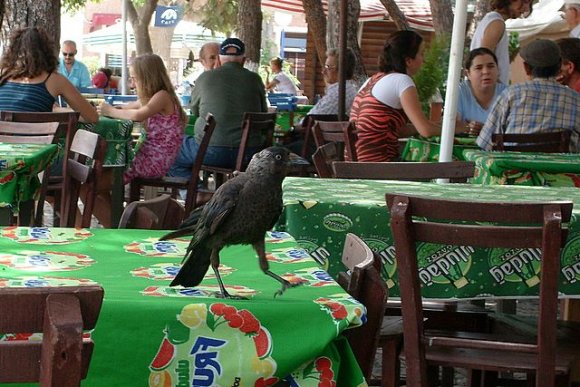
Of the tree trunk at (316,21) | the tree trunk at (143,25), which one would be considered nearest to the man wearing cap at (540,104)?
the tree trunk at (316,21)

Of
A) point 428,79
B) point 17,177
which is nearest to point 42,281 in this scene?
point 17,177

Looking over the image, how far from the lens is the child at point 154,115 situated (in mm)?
8812

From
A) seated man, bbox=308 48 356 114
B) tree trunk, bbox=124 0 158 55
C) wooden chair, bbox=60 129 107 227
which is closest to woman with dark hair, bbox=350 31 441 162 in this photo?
wooden chair, bbox=60 129 107 227

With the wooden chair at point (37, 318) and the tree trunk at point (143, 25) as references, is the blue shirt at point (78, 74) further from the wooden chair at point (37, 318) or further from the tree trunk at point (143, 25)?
the wooden chair at point (37, 318)

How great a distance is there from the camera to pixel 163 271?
2783 millimetres

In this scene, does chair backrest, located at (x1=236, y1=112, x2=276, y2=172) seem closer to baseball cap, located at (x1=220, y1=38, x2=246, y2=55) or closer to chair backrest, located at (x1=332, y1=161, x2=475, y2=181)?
baseball cap, located at (x1=220, y1=38, x2=246, y2=55)

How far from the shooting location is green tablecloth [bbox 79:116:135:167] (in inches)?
331

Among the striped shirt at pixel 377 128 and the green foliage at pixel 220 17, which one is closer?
the striped shirt at pixel 377 128

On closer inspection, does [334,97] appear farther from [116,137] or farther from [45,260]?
[45,260]

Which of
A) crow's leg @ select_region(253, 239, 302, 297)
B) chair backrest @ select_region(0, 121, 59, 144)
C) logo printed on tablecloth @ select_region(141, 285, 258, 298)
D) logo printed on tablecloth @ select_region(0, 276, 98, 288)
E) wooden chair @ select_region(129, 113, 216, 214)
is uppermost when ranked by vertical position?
crow's leg @ select_region(253, 239, 302, 297)

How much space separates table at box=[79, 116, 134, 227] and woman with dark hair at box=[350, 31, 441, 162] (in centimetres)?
175

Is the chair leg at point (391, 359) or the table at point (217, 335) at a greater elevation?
the table at point (217, 335)

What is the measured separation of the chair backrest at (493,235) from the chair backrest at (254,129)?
613 cm

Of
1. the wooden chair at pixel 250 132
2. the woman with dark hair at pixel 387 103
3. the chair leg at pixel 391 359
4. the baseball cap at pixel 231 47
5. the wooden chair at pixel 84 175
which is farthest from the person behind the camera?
the baseball cap at pixel 231 47
